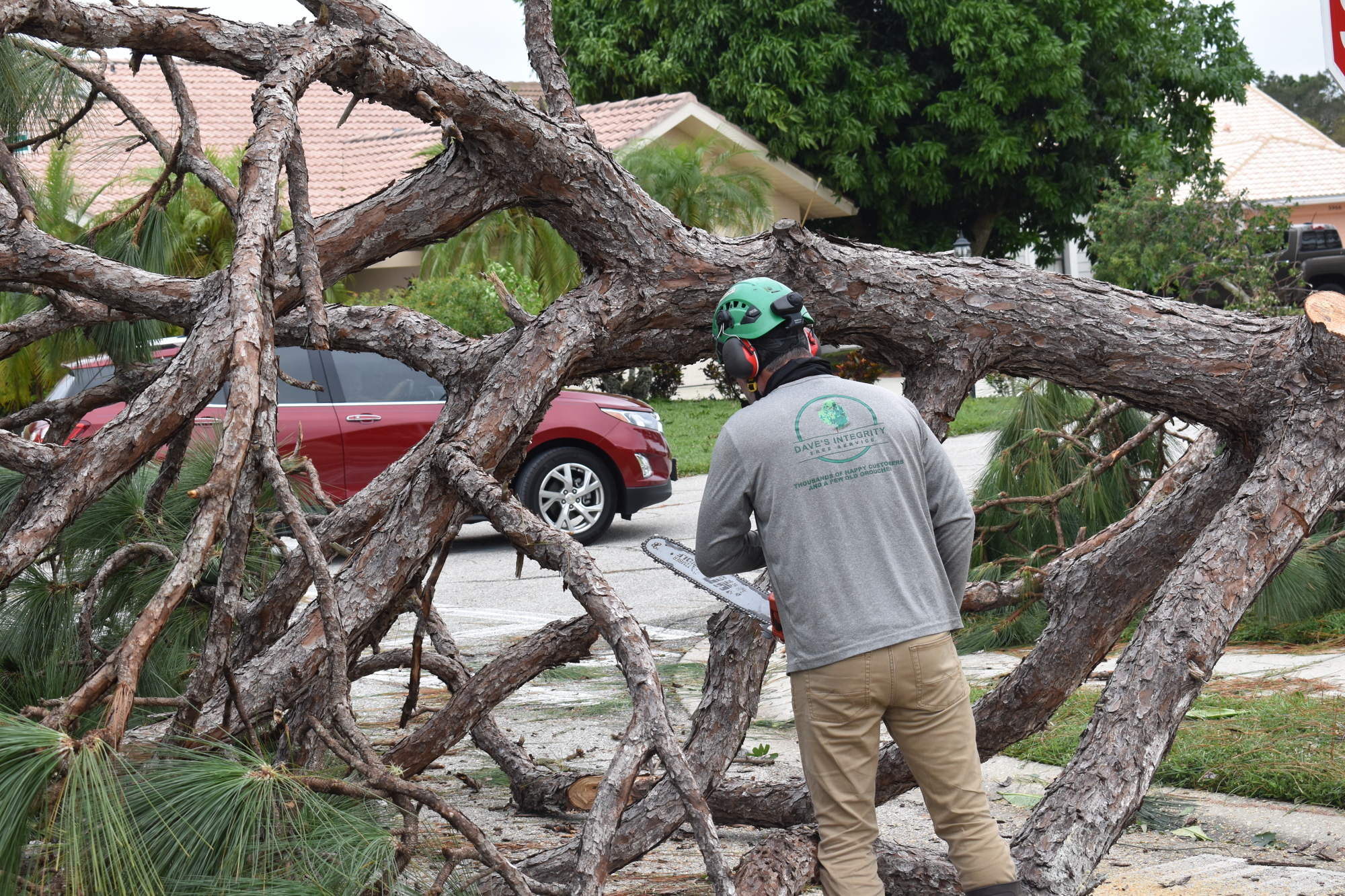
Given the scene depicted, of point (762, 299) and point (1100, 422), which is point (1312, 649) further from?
point (762, 299)

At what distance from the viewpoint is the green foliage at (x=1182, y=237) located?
15055 mm

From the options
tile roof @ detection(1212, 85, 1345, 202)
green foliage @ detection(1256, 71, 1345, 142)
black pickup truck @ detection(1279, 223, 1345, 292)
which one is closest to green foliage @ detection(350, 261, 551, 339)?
black pickup truck @ detection(1279, 223, 1345, 292)

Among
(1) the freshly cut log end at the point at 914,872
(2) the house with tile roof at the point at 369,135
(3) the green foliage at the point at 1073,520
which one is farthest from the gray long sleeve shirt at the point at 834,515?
(2) the house with tile roof at the point at 369,135

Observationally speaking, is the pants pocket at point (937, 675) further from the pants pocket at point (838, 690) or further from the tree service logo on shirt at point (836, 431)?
the tree service logo on shirt at point (836, 431)

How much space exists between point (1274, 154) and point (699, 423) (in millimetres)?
21851

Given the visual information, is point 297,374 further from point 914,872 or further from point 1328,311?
point 1328,311

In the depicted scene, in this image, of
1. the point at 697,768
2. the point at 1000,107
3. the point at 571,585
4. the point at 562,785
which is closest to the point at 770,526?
the point at 571,585

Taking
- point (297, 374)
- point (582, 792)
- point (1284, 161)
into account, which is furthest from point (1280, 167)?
point (582, 792)

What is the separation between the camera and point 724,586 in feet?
10.3

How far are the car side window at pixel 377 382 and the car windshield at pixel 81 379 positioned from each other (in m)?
1.99

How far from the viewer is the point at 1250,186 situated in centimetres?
2880

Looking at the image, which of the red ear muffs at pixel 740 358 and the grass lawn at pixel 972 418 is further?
the grass lawn at pixel 972 418

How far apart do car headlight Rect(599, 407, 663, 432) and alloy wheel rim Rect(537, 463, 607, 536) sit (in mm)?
493

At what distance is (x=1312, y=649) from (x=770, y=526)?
4.07 meters
